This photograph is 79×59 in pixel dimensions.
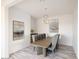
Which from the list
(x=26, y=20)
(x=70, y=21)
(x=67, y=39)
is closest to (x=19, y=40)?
(x=26, y=20)

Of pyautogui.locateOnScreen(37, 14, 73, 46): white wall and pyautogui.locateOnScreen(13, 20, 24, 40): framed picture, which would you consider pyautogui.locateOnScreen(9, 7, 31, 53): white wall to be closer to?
pyautogui.locateOnScreen(13, 20, 24, 40): framed picture

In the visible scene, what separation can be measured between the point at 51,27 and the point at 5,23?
422 centimetres

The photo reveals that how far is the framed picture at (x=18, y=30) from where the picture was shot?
4.42 metres

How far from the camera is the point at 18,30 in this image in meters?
4.75

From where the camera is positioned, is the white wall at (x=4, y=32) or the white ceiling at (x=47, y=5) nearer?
the white wall at (x=4, y=32)

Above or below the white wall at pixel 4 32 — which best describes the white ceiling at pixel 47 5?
above

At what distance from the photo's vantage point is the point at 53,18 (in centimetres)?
657

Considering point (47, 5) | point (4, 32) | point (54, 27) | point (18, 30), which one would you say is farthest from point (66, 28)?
point (4, 32)

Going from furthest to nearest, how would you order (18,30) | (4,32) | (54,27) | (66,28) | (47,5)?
(54,27)
(66,28)
(18,30)
(47,5)
(4,32)

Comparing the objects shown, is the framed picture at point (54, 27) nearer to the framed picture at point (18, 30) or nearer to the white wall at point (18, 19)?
the white wall at point (18, 19)

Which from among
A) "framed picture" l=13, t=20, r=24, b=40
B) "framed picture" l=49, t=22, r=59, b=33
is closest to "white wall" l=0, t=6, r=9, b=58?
"framed picture" l=13, t=20, r=24, b=40

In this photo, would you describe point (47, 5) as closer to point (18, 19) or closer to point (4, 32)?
point (18, 19)

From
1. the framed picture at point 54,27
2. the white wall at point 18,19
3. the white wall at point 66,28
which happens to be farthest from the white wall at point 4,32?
the white wall at point 66,28

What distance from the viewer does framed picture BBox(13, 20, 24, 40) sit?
442cm
